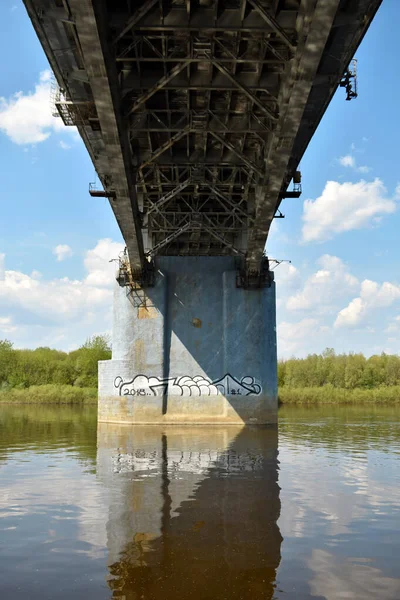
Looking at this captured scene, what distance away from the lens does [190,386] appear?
95.6ft

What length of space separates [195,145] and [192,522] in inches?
607

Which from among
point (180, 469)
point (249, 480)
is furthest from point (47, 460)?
point (249, 480)

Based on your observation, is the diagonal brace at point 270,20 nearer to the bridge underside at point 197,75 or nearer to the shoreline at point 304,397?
the bridge underside at point 197,75

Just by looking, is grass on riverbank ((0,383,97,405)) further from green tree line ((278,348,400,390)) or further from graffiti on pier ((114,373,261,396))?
graffiti on pier ((114,373,261,396))

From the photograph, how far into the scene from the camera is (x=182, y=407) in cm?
2894

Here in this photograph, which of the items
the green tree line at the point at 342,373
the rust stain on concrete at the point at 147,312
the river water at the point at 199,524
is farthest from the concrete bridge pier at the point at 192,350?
the green tree line at the point at 342,373

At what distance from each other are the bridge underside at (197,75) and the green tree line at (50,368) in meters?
54.5

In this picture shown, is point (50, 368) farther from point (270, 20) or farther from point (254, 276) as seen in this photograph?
point (270, 20)

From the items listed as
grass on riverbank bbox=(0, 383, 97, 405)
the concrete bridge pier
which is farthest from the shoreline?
the concrete bridge pier

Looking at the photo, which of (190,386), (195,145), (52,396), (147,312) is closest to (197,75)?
(195,145)

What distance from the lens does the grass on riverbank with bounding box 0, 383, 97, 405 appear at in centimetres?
5969

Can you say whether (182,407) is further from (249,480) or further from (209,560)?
(209,560)

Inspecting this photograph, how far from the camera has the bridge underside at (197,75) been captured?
12336mm

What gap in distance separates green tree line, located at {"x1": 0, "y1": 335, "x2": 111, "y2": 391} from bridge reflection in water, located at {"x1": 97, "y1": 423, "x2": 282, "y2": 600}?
190ft
